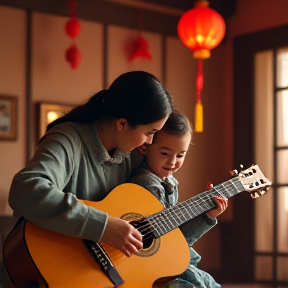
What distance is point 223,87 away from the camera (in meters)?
5.51

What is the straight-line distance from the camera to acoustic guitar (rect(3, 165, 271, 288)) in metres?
1.70

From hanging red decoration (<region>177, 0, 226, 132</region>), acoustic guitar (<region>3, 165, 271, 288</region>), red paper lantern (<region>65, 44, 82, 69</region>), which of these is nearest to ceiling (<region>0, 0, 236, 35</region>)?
red paper lantern (<region>65, 44, 82, 69</region>)

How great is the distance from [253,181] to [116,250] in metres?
0.59

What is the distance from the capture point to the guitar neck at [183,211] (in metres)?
1.95

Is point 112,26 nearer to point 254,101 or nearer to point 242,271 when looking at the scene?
point 254,101

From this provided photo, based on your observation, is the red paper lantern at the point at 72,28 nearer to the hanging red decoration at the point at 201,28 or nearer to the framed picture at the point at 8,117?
the framed picture at the point at 8,117

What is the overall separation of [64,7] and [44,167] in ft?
10.2

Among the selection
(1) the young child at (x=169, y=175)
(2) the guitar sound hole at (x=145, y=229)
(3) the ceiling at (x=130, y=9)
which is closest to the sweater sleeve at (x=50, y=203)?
(2) the guitar sound hole at (x=145, y=229)

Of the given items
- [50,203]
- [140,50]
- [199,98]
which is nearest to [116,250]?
[50,203]

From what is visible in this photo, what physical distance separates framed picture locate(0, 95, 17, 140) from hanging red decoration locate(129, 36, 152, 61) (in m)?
0.99

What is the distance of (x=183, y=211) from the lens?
200 cm

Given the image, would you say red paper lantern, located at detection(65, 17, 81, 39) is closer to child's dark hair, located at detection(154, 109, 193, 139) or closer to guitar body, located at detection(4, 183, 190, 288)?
child's dark hair, located at detection(154, 109, 193, 139)

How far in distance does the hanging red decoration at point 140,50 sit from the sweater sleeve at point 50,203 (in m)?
3.17

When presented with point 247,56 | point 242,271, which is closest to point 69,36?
point 247,56
